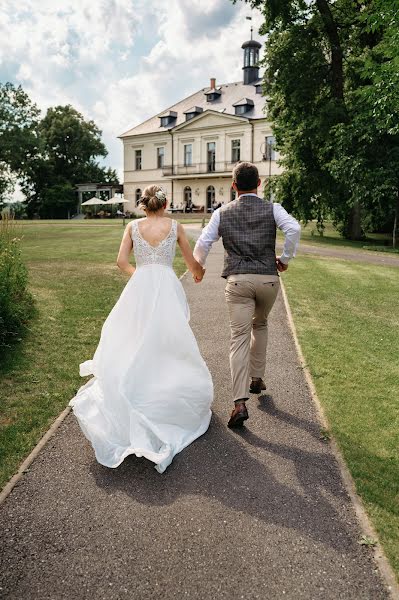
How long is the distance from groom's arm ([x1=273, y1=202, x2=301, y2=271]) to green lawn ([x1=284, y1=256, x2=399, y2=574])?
171cm

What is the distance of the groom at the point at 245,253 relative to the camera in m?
4.73

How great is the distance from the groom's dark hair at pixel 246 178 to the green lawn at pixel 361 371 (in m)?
2.49

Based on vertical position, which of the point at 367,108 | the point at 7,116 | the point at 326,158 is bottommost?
the point at 326,158

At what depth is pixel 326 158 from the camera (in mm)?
25906

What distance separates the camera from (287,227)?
4793 millimetres

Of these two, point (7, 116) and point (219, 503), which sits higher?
point (7, 116)

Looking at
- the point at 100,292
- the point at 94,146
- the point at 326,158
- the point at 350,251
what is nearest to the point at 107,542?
the point at 100,292

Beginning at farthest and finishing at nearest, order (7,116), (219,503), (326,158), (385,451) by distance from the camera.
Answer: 1. (7,116)
2. (326,158)
3. (385,451)
4. (219,503)

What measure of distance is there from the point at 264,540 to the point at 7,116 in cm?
3849

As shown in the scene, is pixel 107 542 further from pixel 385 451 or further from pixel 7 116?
pixel 7 116

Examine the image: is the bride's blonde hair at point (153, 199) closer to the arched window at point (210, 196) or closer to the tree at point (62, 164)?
the arched window at point (210, 196)

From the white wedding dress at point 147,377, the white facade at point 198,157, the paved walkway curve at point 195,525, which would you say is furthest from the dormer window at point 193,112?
the paved walkway curve at point 195,525

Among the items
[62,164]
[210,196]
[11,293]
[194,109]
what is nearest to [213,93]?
[194,109]

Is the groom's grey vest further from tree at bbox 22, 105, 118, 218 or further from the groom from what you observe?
tree at bbox 22, 105, 118, 218
